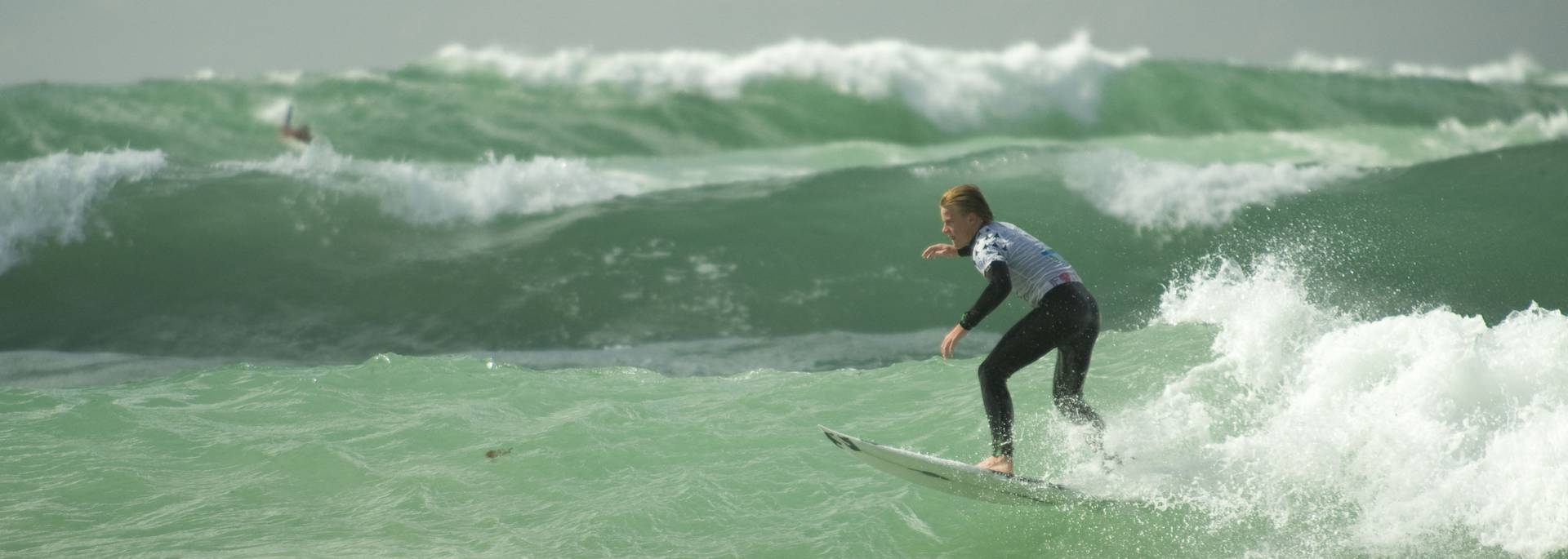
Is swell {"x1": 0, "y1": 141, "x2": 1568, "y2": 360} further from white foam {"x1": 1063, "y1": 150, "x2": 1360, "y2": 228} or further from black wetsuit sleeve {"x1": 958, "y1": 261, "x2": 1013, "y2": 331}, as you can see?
black wetsuit sleeve {"x1": 958, "y1": 261, "x2": 1013, "y2": 331}

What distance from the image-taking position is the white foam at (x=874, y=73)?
75.3 ft

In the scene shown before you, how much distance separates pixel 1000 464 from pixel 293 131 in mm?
17229

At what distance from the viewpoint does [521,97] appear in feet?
73.6

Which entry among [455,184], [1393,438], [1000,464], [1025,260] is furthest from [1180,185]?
[1000,464]

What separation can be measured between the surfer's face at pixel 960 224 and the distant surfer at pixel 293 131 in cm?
1626

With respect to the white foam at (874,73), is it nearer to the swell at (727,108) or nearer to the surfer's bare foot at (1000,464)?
the swell at (727,108)

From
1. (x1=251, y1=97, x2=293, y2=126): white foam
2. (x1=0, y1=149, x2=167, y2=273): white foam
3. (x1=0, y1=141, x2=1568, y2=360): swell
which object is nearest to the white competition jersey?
(x1=0, y1=141, x2=1568, y2=360): swell

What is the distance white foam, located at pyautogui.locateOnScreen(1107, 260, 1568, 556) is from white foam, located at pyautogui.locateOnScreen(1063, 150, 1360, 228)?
20.5ft

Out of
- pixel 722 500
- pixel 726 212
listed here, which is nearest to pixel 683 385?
pixel 722 500

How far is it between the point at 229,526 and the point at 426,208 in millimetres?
7836

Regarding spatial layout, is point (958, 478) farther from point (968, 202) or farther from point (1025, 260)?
point (968, 202)

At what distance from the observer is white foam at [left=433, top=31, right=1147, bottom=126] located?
22938 millimetres

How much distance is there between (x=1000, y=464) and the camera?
530 centimetres

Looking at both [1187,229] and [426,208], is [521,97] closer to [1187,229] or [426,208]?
[426,208]
